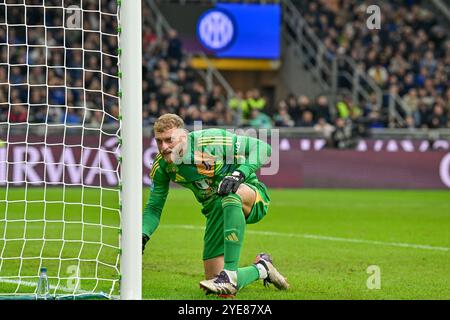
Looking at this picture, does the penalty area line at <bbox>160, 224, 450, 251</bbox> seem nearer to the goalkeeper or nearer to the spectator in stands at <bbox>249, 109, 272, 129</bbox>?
the goalkeeper

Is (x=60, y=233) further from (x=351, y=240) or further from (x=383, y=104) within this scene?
(x=383, y=104)

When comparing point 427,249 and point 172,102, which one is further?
point 172,102

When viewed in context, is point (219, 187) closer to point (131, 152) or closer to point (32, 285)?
point (131, 152)

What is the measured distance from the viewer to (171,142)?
270 inches

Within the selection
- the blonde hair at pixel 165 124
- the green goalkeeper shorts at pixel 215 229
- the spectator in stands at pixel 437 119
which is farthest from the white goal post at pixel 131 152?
the spectator in stands at pixel 437 119

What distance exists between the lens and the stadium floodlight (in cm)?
639

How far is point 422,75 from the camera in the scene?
2625cm

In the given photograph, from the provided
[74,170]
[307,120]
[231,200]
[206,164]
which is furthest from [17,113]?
[231,200]

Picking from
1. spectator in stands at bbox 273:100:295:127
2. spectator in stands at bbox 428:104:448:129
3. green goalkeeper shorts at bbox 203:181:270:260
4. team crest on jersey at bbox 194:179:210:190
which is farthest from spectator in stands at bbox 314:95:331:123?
team crest on jersey at bbox 194:179:210:190

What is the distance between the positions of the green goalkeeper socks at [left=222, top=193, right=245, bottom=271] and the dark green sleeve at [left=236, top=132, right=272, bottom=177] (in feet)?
0.87

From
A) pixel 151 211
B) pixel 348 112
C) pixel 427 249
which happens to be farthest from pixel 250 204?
pixel 348 112

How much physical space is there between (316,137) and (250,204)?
1424 cm

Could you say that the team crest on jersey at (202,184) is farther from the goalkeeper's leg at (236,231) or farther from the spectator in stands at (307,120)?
the spectator in stands at (307,120)

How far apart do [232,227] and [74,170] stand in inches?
443
